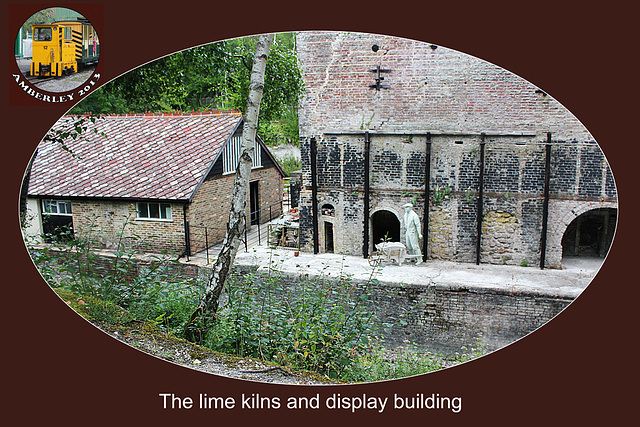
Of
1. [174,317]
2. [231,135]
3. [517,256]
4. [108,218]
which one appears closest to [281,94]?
[231,135]

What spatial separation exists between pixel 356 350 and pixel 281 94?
97.8 inches

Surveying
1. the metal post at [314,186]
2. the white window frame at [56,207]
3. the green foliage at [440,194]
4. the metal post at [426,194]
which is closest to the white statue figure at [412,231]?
the metal post at [426,194]

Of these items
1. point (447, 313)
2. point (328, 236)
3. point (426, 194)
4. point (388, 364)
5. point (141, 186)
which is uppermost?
point (141, 186)

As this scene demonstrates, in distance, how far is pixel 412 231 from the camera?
4.93 metres

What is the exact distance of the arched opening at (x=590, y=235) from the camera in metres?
4.14

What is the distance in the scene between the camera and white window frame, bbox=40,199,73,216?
4.47 m

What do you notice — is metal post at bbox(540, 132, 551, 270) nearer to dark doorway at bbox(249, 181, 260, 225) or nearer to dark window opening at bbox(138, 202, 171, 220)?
dark doorway at bbox(249, 181, 260, 225)

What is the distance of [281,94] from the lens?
15.8ft

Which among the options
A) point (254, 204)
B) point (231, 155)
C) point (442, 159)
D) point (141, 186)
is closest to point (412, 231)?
point (442, 159)

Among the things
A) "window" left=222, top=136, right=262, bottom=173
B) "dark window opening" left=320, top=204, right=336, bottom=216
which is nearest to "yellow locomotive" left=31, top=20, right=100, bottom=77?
"window" left=222, top=136, right=262, bottom=173

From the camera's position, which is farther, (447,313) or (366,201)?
(366,201)

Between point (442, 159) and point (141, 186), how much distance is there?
2760 mm

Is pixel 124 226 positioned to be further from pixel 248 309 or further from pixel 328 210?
pixel 328 210

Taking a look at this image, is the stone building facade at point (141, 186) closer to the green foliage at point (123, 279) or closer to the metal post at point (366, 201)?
the green foliage at point (123, 279)
